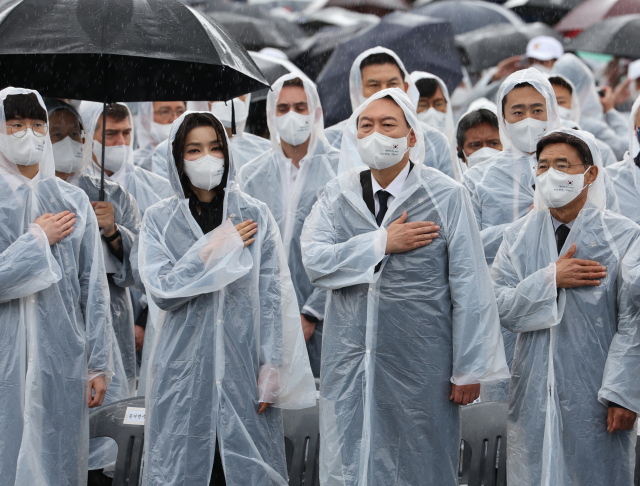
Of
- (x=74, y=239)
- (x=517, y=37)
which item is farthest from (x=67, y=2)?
(x=517, y=37)

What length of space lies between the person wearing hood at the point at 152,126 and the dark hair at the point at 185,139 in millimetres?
2751

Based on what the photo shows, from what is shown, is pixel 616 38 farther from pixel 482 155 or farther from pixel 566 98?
pixel 482 155

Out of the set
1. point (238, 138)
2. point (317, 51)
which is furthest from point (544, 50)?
point (238, 138)

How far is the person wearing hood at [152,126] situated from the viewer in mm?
6627

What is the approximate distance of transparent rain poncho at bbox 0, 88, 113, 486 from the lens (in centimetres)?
370

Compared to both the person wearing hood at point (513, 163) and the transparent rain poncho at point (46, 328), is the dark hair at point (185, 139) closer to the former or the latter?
the transparent rain poncho at point (46, 328)

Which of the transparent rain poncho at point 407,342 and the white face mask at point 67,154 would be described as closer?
the transparent rain poncho at point 407,342

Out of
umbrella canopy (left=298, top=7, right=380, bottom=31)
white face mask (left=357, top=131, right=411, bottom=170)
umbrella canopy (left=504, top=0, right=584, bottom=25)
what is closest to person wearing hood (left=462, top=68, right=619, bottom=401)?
white face mask (left=357, top=131, right=411, bottom=170)

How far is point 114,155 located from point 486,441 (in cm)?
279

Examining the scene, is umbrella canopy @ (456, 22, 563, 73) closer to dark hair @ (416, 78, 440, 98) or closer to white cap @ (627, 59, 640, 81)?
white cap @ (627, 59, 640, 81)

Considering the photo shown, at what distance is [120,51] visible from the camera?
3693 mm

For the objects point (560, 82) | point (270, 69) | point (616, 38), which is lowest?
point (560, 82)

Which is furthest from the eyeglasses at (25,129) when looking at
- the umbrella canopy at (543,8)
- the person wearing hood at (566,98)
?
the umbrella canopy at (543,8)

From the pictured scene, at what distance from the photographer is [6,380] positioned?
12.1 feet
